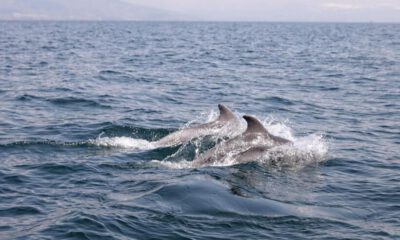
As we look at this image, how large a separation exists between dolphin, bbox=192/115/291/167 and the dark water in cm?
56

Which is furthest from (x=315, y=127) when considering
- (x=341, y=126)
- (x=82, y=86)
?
(x=82, y=86)

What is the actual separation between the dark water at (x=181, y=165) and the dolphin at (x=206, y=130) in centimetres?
70

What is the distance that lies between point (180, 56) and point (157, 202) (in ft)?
131

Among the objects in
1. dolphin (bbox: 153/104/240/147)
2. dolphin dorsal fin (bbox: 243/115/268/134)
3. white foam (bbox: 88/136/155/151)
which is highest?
dolphin dorsal fin (bbox: 243/115/268/134)

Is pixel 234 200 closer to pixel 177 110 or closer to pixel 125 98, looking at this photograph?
pixel 177 110

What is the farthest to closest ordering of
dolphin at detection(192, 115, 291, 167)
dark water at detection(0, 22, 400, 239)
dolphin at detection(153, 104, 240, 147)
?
1. dolphin at detection(153, 104, 240, 147)
2. dolphin at detection(192, 115, 291, 167)
3. dark water at detection(0, 22, 400, 239)

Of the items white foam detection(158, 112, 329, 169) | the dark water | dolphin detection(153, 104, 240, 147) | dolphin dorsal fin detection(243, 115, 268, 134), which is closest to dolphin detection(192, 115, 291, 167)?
dolphin dorsal fin detection(243, 115, 268, 134)

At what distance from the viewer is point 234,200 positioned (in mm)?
11742

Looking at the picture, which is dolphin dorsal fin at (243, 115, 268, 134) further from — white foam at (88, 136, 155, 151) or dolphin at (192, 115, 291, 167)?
white foam at (88, 136, 155, 151)

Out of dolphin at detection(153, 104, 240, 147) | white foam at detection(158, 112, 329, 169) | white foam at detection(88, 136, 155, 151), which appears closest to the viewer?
white foam at detection(158, 112, 329, 169)

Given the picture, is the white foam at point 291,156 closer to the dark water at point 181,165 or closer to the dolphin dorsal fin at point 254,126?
the dark water at point 181,165

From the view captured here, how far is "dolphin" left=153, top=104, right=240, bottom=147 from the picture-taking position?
59.7 ft

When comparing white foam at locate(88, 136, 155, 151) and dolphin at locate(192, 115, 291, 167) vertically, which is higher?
dolphin at locate(192, 115, 291, 167)

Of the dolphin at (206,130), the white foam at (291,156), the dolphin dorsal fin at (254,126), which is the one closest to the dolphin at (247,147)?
the dolphin dorsal fin at (254,126)
